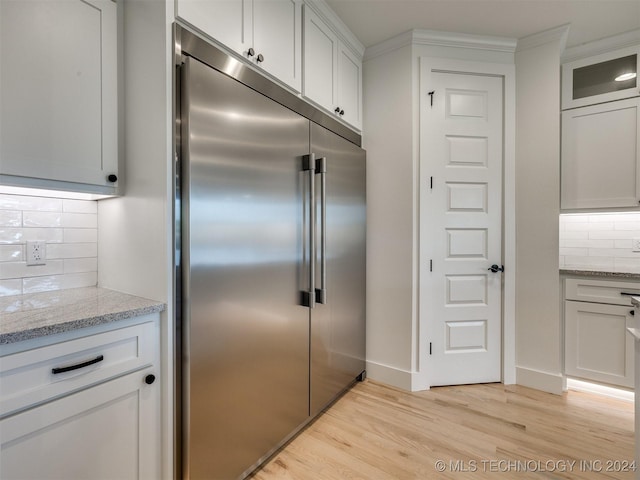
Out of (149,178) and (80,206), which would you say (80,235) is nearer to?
(80,206)

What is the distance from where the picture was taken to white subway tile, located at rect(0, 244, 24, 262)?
4.21ft

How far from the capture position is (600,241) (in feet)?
8.45

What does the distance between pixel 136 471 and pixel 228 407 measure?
0.36m

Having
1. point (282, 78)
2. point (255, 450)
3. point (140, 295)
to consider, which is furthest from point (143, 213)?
point (255, 450)

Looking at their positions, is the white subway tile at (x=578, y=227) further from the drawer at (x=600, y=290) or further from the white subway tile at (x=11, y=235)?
the white subway tile at (x=11, y=235)

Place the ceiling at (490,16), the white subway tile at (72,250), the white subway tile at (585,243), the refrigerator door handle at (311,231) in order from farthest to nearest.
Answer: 1. the white subway tile at (585,243)
2. the ceiling at (490,16)
3. the refrigerator door handle at (311,231)
4. the white subway tile at (72,250)

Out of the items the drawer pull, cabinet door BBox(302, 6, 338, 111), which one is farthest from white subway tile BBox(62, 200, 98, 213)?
cabinet door BBox(302, 6, 338, 111)

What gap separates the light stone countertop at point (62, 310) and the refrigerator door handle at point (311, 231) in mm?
769

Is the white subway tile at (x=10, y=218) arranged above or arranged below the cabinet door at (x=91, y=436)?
above

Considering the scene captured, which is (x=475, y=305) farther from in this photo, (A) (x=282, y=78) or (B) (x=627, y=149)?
(A) (x=282, y=78)

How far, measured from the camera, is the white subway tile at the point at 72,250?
4.63 ft

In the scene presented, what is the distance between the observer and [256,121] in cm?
142

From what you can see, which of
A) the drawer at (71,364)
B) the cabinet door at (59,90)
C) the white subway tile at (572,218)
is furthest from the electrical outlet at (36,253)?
the white subway tile at (572,218)

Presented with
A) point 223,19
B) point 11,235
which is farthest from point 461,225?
point 11,235
